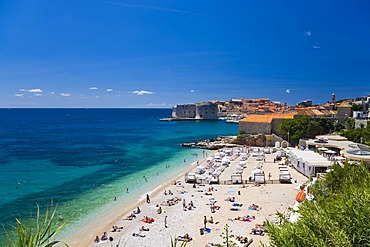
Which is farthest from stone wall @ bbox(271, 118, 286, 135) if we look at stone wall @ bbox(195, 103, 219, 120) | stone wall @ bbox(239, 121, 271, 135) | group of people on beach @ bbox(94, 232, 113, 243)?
stone wall @ bbox(195, 103, 219, 120)

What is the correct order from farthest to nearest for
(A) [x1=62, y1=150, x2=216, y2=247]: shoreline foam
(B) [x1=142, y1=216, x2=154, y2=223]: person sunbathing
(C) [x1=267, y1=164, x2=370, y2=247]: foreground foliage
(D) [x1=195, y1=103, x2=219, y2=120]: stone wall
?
(D) [x1=195, y1=103, x2=219, y2=120]: stone wall → (B) [x1=142, y1=216, x2=154, y2=223]: person sunbathing → (A) [x1=62, y1=150, x2=216, y2=247]: shoreline foam → (C) [x1=267, y1=164, x2=370, y2=247]: foreground foliage

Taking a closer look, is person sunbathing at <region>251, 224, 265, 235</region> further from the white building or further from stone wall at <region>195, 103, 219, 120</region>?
stone wall at <region>195, 103, 219, 120</region>

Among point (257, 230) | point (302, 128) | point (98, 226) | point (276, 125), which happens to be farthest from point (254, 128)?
point (98, 226)

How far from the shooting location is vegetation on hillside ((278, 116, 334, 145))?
125 feet

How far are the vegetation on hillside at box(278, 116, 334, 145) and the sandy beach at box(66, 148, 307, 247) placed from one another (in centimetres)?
1433

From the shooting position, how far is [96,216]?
716 inches

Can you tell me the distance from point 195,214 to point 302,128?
2461cm

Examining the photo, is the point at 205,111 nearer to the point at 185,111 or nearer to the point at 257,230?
the point at 185,111

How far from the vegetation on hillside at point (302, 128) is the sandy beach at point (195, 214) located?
14.3m

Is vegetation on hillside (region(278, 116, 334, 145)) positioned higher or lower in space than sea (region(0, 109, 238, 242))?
higher

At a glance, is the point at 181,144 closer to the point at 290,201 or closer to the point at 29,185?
the point at 29,185

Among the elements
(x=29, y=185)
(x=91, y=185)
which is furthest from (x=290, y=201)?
(x=29, y=185)

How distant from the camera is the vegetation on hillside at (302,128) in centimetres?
3804

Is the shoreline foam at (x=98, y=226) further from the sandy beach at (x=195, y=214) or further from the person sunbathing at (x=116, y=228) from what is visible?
the person sunbathing at (x=116, y=228)
